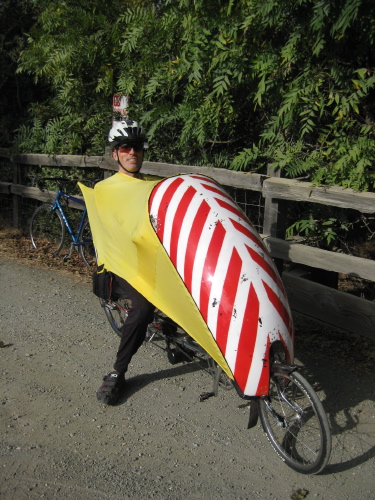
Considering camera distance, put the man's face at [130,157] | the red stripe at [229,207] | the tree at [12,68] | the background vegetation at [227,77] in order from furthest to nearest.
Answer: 1. the tree at [12,68]
2. the background vegetation at [227,77]
3. the man's face at [130,157]
4. the red stripe at [229,207]

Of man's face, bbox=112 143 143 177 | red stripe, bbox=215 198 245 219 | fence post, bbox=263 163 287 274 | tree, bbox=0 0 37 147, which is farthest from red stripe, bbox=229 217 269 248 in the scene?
tree, bbox=0 0 37 147

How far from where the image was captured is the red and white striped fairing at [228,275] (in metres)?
3.63

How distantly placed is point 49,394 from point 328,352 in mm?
2426

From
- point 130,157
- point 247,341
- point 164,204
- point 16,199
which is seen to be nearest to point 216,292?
point 247,341

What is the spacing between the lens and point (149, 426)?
166 inches

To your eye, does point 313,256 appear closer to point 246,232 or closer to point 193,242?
point 246,232

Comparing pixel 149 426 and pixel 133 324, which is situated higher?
pixel 133 324

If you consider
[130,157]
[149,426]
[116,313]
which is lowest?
[149,426]

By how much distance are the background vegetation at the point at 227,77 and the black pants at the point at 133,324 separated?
6.52 feet

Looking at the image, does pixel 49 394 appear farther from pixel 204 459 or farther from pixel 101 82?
pixel 101 82

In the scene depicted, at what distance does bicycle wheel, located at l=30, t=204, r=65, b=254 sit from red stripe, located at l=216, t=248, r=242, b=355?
524 centimetres

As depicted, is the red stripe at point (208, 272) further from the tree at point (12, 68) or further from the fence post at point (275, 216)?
the tree at point (12, 68)

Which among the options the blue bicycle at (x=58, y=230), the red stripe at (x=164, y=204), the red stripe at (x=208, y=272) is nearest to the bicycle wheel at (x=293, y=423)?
the red stripe at (x=208, y=272)

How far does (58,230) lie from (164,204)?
510cm
